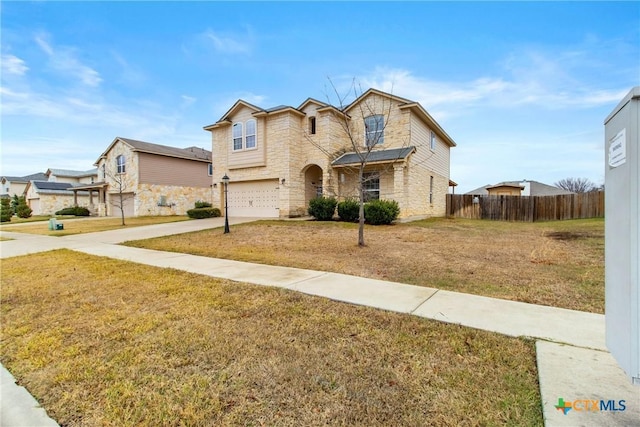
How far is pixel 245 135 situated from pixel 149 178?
1293 centimetres

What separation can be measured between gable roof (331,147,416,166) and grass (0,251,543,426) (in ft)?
42.9

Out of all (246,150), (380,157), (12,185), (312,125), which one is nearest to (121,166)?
(246,150)

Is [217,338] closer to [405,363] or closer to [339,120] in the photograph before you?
[405,363]

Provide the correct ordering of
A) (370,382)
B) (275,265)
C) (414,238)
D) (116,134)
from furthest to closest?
(116,134)
(414,238)
(275,265)
(370,382)

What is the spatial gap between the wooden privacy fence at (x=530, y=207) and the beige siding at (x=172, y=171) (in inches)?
980

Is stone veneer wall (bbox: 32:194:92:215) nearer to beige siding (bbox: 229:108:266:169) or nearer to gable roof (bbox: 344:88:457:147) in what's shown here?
beige siding (bbox: 229:108:266:169)

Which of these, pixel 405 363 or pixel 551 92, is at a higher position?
pixel 551 92

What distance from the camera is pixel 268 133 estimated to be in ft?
63.7

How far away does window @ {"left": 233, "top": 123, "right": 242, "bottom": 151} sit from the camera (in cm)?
2045

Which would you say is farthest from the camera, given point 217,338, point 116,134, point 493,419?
point 116,134

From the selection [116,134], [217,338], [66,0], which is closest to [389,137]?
[66,0]

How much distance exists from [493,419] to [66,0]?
46.8ft

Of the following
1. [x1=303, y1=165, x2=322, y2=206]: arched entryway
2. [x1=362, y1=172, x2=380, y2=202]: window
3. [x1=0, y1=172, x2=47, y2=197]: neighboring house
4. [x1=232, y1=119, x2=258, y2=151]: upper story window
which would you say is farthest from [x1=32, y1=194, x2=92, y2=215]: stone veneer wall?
[x1=362, y1=172, x2=380, y2=202]: window

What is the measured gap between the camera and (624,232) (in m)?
1.57
